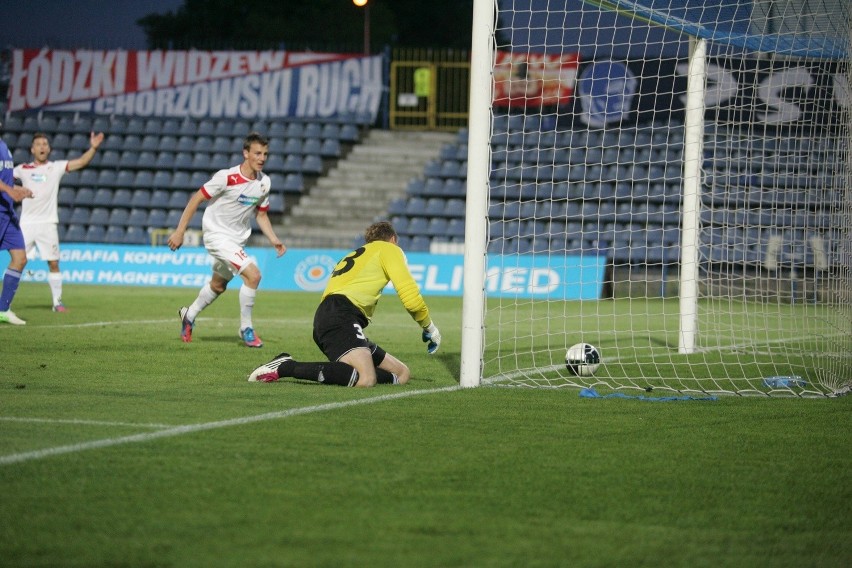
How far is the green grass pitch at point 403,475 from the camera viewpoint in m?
3.62

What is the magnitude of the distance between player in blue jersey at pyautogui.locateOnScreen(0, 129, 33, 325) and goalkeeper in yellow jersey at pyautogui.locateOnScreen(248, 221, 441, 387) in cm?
482

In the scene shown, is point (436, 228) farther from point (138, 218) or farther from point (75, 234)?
point (75, 234)

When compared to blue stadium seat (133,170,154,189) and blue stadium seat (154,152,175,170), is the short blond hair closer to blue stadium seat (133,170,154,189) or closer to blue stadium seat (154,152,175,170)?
blue stadium seat (133,170,154,189)

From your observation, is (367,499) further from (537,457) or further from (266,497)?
(537,457)

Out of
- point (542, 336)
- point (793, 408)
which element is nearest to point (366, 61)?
point (542, 336)

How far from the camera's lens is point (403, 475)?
4.69 meters

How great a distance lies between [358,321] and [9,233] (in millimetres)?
6106

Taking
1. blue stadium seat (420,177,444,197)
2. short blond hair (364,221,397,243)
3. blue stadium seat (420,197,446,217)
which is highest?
blue stadium seat (420,177,444,197)

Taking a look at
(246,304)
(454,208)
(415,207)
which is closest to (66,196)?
(415,207)

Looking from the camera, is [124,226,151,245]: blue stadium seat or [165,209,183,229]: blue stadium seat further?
[165,209,183,229]: blue stadium seat

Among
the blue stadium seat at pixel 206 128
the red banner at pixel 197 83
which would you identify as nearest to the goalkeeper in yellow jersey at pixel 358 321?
the red banner at pixel 197 83

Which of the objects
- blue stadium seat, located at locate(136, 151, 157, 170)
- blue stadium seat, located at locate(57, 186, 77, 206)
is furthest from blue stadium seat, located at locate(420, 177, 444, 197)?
blue stadium seat, located at locate(57, 186, 77, 206)

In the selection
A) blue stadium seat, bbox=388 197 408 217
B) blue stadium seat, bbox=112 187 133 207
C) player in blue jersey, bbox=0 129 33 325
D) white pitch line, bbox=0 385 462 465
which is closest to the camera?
white pitch line, bbox=0 385 462 465

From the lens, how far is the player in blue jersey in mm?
11836
